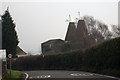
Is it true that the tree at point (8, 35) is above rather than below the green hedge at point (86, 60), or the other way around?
above

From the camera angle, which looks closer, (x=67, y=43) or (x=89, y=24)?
(x=67, y=43)

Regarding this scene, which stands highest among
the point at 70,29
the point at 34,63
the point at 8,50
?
the point at 70,29

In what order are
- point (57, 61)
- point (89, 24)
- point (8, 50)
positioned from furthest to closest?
point (89, 24) < point (57, 61) < point (8, 50)

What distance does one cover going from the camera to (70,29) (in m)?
69.8

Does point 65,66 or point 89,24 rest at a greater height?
point 89,24

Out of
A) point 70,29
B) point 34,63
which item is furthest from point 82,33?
point 34,63

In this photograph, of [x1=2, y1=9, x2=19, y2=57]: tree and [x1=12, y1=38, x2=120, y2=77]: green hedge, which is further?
[x1=2, y1=9, x2=19, y2=57]: tree

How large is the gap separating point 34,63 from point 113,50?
1306 inches

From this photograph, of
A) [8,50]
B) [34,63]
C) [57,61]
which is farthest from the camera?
[34,63]

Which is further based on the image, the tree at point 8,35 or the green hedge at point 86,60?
the tree at point 8,35

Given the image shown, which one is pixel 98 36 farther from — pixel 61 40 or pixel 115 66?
pixel 115 66

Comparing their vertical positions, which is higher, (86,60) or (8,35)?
(8,35)

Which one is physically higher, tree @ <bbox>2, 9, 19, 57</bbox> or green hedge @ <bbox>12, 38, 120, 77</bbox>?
tree @ <bbox>2, 9, 19, 57</bbox>

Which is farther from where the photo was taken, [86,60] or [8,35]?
[8,35]
